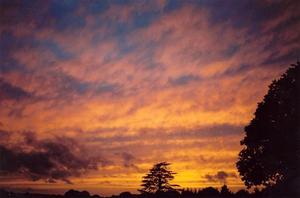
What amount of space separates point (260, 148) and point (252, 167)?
99.2 inches

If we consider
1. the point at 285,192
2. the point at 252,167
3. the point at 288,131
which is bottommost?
the point at 285,192

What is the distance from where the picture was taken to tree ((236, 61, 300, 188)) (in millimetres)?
49531

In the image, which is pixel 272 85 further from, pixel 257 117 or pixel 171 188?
pixel 171 188

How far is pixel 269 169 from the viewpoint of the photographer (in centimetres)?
5034

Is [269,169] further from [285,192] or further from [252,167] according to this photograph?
[285,192]

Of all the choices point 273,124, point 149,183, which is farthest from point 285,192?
point 149,183

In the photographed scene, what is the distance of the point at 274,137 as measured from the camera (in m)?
50.8

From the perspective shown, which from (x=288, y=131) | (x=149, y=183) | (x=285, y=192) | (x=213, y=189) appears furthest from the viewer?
(x=149, y=183)

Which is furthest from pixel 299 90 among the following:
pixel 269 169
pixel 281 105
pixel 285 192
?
pixel 285 192

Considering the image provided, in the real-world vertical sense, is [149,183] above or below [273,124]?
below

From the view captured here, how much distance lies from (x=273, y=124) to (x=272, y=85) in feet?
16.5

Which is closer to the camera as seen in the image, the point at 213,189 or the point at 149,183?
the point at 213,189

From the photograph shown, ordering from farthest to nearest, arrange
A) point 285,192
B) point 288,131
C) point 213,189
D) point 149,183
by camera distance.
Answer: point 149,183
point 213,189
point 288,131
point 285,192

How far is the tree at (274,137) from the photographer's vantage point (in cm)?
4953
